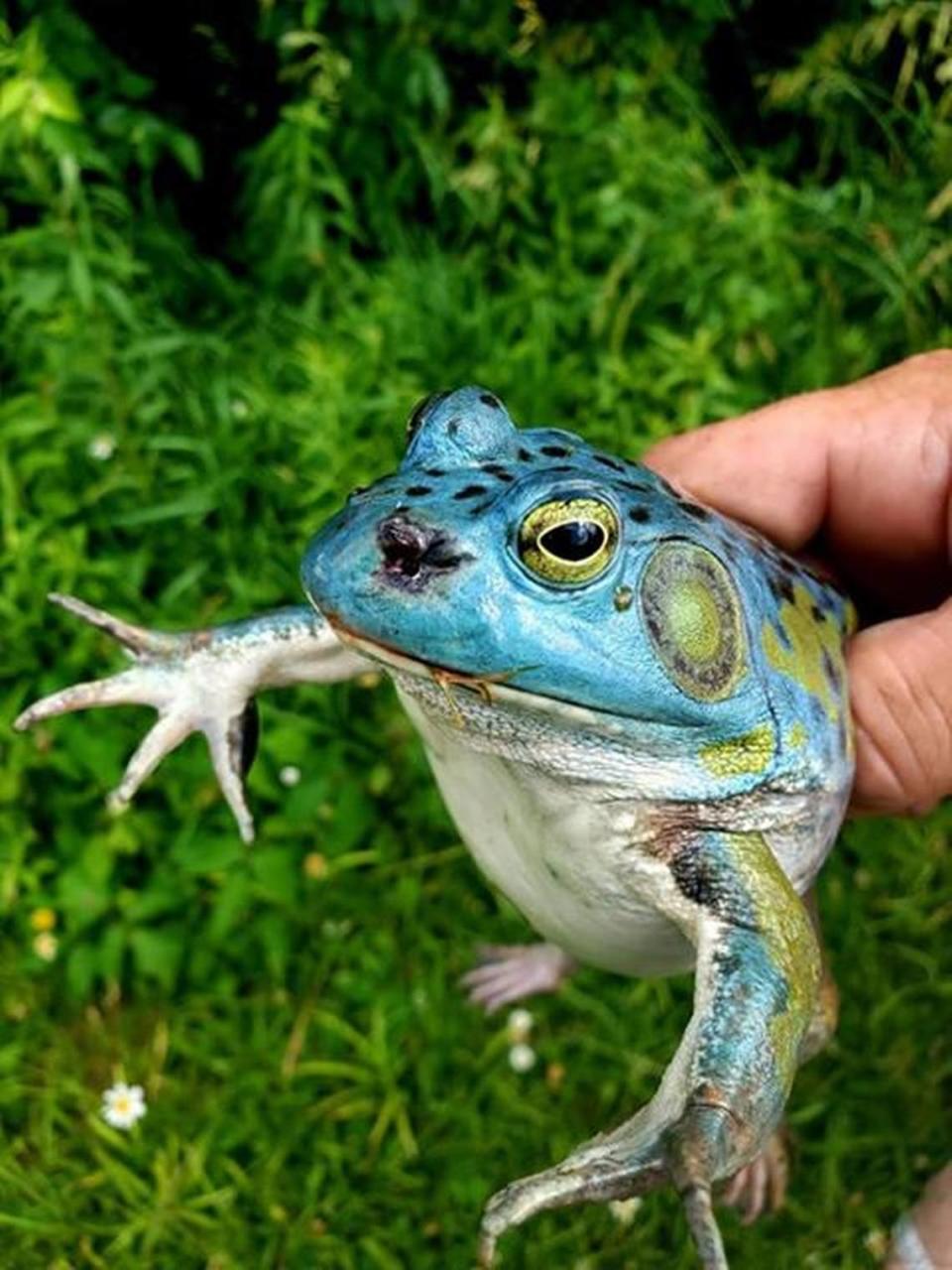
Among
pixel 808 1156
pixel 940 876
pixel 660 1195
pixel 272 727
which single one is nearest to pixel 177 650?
pixel 272 727

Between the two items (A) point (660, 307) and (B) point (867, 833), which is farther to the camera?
(A) point (660, 307)

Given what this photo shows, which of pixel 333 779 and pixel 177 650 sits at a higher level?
pixel 177 650

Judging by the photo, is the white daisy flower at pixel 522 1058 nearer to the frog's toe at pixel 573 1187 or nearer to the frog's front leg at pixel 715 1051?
the frog's front leg at pixel 715 1051

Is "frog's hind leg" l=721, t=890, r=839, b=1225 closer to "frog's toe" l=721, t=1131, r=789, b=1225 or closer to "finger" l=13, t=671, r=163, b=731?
"frog's toe" l=721, t=1131, r=789, b=1225

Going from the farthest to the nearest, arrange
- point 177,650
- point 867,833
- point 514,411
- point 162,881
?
point 514,411
point 867,833
point 162,881
point 177,650

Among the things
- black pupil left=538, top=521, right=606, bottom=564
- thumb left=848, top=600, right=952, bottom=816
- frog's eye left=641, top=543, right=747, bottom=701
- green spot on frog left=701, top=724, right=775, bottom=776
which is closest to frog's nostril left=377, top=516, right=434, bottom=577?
black pupil left=538, top=521, right=606, bottom=564

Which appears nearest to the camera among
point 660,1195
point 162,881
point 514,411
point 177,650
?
point 177,650

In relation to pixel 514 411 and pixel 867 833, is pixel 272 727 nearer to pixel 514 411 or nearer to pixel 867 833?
pixel 514 411
